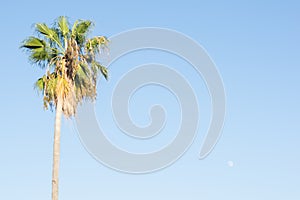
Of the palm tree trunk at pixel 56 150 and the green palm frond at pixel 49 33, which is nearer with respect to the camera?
the palm tree trunk at pixel 56 150

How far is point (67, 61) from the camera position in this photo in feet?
92.6

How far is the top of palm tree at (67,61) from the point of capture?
1100 inches

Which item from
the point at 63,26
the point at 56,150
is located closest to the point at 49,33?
the point at 63,26

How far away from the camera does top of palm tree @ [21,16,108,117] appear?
27.9 m

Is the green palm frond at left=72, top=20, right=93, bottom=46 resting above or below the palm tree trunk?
above

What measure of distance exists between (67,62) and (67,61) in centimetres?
5

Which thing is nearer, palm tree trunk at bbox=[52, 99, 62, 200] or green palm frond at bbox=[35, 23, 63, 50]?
palm tree trunk at bbox=[52, 99, 62, 200]

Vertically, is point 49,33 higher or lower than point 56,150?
higher

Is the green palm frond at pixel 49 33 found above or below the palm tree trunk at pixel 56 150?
above

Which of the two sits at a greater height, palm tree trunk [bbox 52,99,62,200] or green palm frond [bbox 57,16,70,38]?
green palm frond [bbox 57,16,70,38]

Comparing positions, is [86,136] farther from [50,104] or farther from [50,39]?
[50,39]

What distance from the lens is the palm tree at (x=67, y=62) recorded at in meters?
27.9

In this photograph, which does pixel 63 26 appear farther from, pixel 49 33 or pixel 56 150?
pixel 56 150

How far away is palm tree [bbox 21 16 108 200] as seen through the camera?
2791 cm
